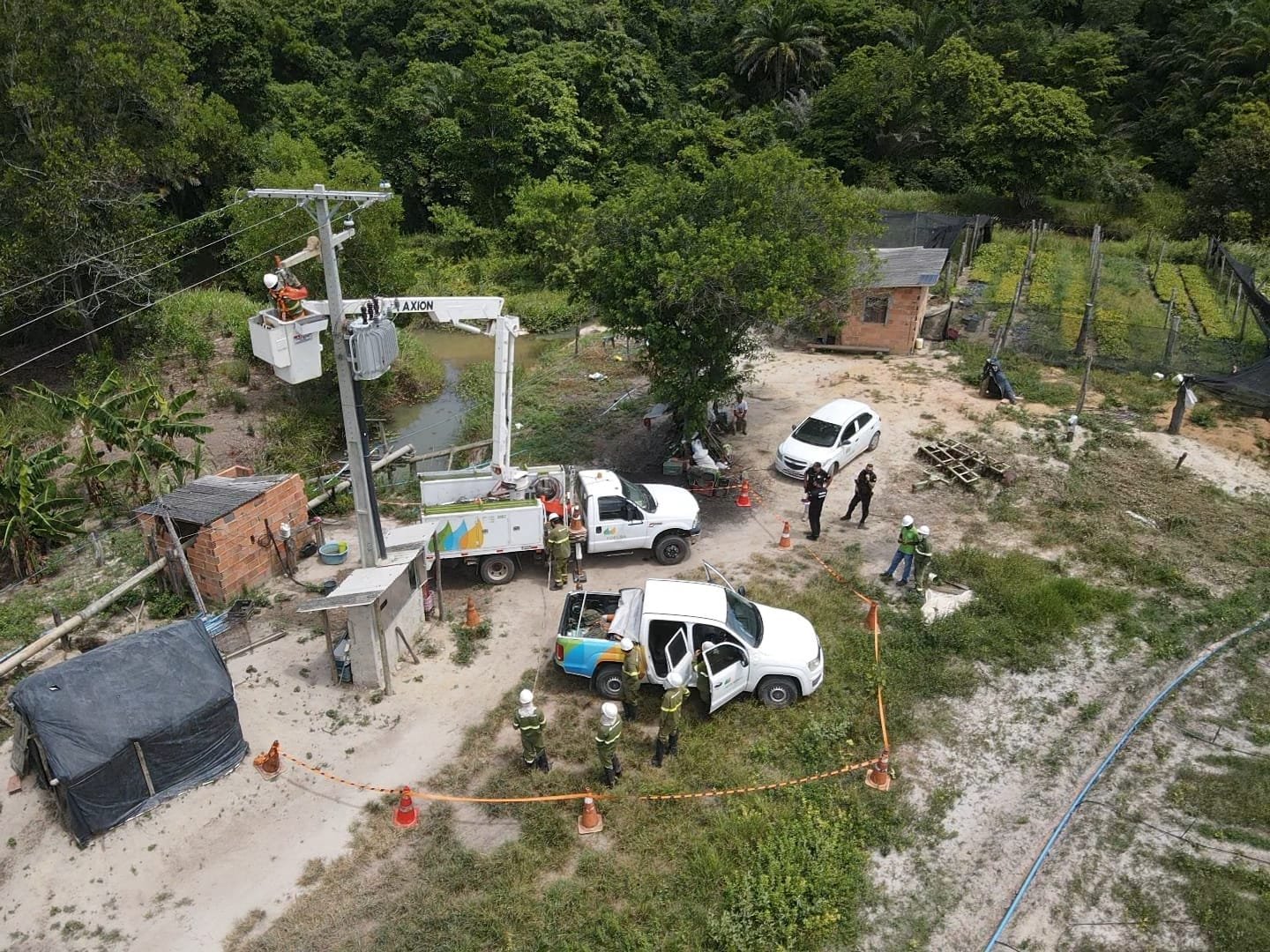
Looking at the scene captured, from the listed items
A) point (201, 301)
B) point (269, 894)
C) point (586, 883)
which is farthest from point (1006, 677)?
point (201, 301)

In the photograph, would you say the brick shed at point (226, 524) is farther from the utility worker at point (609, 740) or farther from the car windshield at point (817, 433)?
the car windshield at point (817, 433)

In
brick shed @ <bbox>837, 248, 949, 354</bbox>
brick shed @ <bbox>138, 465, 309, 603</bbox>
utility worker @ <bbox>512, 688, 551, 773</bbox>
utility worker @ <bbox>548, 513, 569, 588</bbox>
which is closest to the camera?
utility worker @ <bbox>512, 688, 551, 773</bbox>

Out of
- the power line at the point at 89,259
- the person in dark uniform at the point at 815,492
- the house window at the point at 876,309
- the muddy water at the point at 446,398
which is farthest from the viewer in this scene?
the house window at the point at 876,309

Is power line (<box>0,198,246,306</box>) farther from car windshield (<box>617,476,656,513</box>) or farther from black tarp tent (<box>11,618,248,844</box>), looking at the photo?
black tarp tent (<box>11,618,248,844</box>)

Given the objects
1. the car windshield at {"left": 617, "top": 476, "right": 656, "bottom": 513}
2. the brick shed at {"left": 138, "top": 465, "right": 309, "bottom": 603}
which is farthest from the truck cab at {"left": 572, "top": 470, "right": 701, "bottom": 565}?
the brick shed at {"left": 138, "top": 465, "right": 309, "bottom": 603}

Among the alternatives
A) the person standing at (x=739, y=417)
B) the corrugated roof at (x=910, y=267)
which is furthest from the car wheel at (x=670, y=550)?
the corrugated roof at (x=910, y=267)

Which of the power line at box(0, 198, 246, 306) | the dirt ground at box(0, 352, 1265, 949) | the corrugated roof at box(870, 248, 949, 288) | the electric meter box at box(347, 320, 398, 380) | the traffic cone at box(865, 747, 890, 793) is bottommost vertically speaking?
the dirt ground at box(0, 352, 1265, 949)
